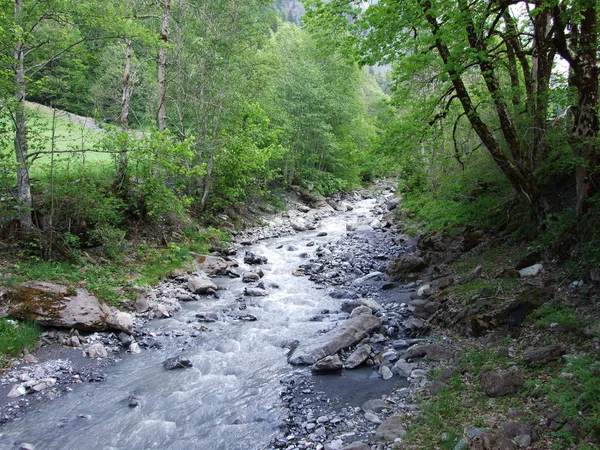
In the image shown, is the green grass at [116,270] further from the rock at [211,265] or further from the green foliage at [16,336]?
the green foliage at [16,336]

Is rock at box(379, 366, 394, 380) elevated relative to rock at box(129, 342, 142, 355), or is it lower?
lower

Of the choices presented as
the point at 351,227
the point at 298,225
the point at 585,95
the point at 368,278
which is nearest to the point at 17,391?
the point at 368,278

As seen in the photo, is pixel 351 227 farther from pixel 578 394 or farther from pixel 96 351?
pixel 578 394

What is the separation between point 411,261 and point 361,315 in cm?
438

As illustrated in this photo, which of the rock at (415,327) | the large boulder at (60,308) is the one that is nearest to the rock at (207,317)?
the large boulder at (60,308)

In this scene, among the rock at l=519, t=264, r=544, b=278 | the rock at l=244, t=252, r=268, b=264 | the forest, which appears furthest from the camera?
the rock at l=244, t=252, r=268, b=264

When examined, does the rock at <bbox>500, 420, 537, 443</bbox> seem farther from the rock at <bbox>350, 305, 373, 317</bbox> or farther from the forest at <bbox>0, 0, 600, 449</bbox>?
the rock at <bbox>350, 305, 373, 317</bbox>

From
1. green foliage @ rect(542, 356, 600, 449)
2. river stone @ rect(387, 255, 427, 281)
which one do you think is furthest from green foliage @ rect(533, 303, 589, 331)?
river stone @ rect(387, 255, 427, 281)

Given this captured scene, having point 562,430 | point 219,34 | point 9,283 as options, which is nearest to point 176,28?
point 219,34

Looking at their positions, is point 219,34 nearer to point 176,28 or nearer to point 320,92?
point 176,28

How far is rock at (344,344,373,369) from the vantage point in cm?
755

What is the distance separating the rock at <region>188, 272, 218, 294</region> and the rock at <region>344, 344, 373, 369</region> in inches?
241

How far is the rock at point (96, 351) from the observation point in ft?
26.6

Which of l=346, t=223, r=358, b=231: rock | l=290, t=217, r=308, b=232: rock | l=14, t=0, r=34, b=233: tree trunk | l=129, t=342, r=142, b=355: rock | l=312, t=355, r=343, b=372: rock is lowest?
→ l=312, t=355, r=343, b=372: rock
